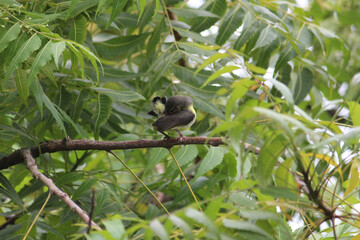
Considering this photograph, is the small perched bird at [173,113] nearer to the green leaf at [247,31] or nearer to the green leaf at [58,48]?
the green leaf at [247,31]

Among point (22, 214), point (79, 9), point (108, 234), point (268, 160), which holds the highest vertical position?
point (79, 9)

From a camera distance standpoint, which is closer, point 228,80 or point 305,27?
point 228,80

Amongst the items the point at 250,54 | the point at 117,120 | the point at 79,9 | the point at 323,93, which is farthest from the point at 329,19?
the point at 79,9

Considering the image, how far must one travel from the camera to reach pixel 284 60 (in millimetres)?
3395

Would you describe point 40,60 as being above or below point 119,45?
above

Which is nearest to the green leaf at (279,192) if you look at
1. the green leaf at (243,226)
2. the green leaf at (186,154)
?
the green leaf at (243,226)

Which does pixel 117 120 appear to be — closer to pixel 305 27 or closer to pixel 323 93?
pixel 305 27

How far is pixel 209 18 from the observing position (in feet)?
12.4

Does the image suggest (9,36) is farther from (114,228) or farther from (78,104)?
(114,228)

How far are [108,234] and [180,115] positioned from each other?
5.20ft

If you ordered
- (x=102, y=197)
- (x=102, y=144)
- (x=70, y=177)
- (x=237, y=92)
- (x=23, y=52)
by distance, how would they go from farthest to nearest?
(x=70, y=177) < (x=102, y=197) < (x=102, y=144) < (x=23, y=52) < (x=237, y=92)

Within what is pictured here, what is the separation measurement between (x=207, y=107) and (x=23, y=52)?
4.63 ft

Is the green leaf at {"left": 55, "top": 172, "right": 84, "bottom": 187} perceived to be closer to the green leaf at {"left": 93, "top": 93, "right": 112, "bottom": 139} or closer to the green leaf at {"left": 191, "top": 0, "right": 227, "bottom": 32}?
the green leaf at {"left": 93, "top": 93, "right": 112, "bottom": 139}

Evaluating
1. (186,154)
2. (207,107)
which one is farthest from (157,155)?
(207,107)
